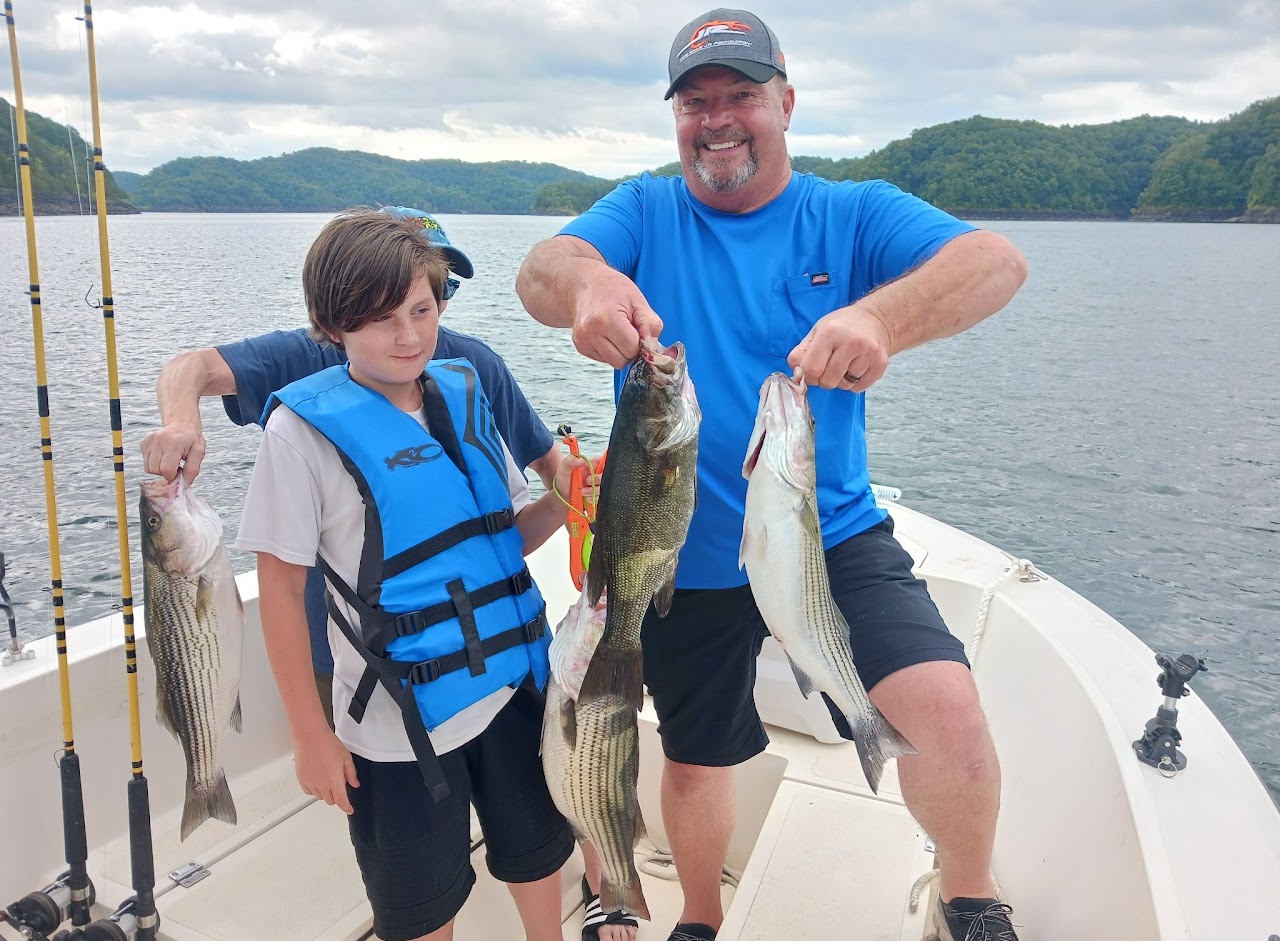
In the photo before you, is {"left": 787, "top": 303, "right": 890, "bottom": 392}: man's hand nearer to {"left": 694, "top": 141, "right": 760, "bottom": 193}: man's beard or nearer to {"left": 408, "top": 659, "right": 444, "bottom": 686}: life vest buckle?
{"left": 694, "top": 141, "right": 760, "bottom": 193}: man's beard

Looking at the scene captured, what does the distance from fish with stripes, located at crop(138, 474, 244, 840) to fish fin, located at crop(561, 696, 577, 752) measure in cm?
119

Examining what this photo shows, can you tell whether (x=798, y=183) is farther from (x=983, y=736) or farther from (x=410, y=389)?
(x=983, y=736)

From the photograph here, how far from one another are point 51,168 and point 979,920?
226 inches

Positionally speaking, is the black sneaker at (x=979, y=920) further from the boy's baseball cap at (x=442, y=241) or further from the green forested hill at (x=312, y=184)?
the green forested hill at (x=312, y=184)

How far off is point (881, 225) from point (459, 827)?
2.16 metres

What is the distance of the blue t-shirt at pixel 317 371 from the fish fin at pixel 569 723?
1089 mm

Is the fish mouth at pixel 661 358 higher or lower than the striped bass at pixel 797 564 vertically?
higher

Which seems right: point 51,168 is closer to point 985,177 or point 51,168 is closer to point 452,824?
point 452,824

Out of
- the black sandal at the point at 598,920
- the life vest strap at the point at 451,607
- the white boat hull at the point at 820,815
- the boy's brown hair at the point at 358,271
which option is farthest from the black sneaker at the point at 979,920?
the boy's brown hair at the point at 358,271

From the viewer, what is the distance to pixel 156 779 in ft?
11.5

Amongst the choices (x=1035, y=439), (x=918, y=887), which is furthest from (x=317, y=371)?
Result: (x=1035, y=439)

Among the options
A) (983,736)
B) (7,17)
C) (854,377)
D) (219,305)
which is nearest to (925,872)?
(983,736)

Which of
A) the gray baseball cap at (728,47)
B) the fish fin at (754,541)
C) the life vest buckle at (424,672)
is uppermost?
the gray baseball cap at (728,47)

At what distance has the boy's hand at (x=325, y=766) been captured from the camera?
2.34m
